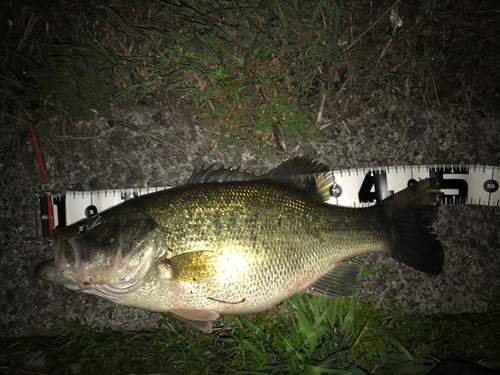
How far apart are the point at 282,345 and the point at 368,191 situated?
1398 millimetres

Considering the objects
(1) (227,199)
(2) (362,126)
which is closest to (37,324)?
(1) (227,199)

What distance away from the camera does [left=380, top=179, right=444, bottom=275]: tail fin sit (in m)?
2.15

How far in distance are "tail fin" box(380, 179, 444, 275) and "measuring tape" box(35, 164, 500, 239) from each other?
0.29 m

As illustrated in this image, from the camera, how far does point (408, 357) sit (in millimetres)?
2240

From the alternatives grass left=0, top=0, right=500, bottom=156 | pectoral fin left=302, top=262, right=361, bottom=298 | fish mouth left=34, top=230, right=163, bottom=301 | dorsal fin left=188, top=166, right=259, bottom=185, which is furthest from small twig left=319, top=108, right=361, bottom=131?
fish mouth left=34, top=230, right=163, bottom=301

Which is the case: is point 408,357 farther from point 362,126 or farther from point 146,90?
point 146,90

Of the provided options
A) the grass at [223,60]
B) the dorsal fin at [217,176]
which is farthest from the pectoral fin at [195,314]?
the grass at [223,60]

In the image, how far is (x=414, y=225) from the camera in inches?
85.0

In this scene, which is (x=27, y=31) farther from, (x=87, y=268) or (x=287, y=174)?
(x=287, y=174)

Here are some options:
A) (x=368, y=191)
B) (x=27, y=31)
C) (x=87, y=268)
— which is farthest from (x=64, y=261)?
(x=368, y=191)

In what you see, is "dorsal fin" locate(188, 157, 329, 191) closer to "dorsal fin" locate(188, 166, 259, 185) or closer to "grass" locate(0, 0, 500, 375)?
"dorsal fin" locate(188, 166, 259, 185)

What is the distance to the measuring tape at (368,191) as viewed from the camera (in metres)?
2.35

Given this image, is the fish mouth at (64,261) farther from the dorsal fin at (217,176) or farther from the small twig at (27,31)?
the small twig at (27,31)

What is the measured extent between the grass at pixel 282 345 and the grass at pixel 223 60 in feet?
4.71
